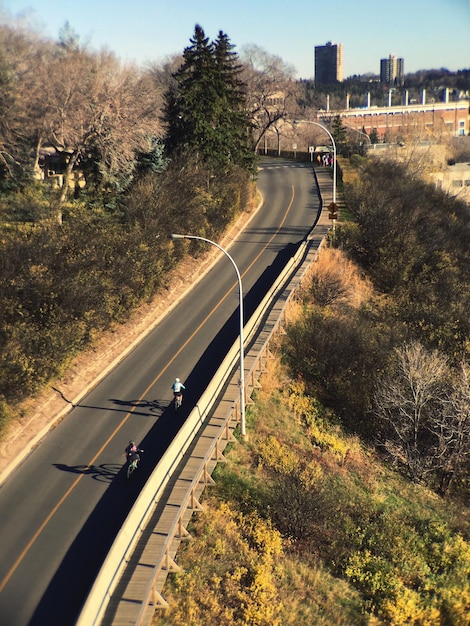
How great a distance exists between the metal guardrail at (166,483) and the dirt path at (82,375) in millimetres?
5798

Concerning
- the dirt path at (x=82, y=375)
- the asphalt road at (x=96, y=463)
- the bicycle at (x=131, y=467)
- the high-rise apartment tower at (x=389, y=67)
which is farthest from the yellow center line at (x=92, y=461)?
the high-rise apartment tower at (x=389, y=67)

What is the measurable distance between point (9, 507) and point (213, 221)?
2840cm

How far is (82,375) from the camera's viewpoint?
2447 centimetres

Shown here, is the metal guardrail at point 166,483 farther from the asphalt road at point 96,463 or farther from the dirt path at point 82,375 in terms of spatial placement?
the dirt path at point 82,375

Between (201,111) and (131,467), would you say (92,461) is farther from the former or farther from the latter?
(201,111)

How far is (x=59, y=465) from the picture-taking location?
18.9m

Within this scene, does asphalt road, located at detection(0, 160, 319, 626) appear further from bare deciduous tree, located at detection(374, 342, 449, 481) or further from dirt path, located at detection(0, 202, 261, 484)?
bare deciduous tree, located at detection(374, 342, 449, 481)

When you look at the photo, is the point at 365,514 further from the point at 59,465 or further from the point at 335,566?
the point at 59,465

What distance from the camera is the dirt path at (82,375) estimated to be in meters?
19.6

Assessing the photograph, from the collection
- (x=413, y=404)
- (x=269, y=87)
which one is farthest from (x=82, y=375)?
(x=269, y=87)

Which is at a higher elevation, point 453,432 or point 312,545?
point 453,432

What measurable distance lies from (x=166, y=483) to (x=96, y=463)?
130 inches

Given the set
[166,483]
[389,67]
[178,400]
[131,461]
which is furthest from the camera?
[389,67]

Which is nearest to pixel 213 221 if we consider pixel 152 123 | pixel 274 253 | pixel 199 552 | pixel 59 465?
pixel 274 253
